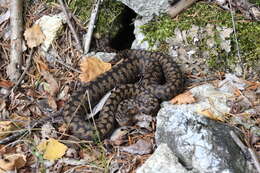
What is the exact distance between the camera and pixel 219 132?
3.98 meters

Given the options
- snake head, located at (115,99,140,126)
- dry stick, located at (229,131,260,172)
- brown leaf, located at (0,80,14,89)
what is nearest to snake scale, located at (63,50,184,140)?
snake head, located at (115,99,140,126)

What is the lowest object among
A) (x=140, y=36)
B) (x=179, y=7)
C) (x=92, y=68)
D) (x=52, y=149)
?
(x=52, y=149)

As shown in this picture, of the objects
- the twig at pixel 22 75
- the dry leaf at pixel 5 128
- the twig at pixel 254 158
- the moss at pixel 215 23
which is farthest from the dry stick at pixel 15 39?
the twig at pixel 254 158

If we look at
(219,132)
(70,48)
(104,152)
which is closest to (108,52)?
(70,48)

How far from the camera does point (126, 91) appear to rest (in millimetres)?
5453

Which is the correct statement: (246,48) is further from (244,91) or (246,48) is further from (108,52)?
(108,52)

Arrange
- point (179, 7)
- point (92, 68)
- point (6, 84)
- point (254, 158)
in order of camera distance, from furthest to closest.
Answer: point (179, 7)
point (92, 68)
point (6, 84)
point (254, 158)

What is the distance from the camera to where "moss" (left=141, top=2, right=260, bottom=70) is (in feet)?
17.8

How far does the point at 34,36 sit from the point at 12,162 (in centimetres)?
230

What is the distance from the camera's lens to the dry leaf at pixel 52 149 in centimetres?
442

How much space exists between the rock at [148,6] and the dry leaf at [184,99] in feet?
5.05

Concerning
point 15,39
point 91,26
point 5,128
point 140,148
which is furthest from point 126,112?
point 15,39

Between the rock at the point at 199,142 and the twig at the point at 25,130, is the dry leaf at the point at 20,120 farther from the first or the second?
the rock at the point at 199,142

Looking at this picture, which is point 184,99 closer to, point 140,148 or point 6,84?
point 140,148
